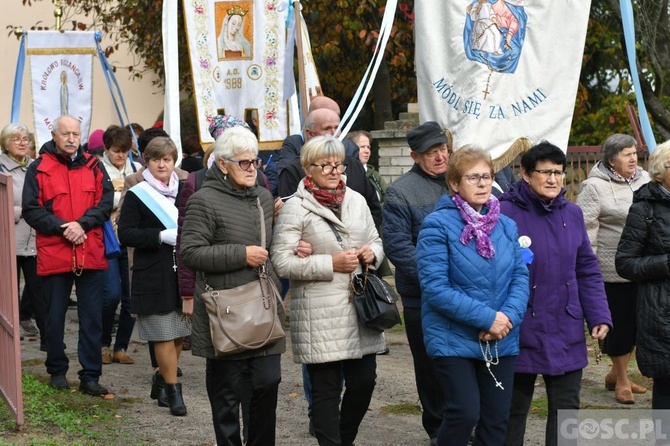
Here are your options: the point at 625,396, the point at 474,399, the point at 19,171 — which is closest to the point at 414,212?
the point at 474,399

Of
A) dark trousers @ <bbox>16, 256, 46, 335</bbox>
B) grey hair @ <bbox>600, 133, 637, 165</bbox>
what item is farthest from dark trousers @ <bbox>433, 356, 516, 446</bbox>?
dark trousers @ <bbox>16, 256, 46, 335</bbox>

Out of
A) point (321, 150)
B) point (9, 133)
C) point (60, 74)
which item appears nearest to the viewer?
point (321, 150)

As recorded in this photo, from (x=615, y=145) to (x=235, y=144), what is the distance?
10.1 feet

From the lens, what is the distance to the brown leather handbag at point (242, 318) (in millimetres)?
5945

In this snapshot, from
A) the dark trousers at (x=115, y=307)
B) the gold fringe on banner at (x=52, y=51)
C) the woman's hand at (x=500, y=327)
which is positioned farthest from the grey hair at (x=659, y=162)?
the gold fringe on banner at (x=52, y=51)

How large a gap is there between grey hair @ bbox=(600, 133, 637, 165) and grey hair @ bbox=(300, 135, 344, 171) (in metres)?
2.55

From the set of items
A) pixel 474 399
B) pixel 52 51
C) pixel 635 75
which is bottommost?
pixel 474 399

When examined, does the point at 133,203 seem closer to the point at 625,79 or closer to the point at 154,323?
the point at 154,323

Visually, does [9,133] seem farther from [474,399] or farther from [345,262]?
[474,399]

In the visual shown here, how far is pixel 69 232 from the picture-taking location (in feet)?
25.8

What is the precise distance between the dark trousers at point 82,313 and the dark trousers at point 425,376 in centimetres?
249

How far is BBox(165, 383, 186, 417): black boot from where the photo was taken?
7691 millimetres

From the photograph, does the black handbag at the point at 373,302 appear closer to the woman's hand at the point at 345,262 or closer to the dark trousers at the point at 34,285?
the woman's hand at the point at 345,262

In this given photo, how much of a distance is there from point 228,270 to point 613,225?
325 centimetres
